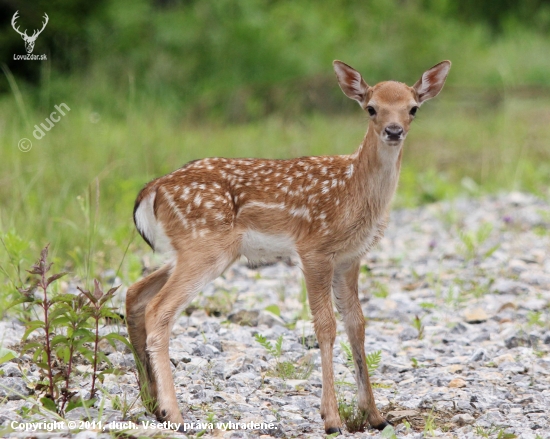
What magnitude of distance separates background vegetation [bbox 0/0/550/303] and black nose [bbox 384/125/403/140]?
100 inches

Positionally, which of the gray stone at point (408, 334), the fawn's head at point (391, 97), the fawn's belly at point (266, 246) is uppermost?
the fawn's head at point (391, 97)

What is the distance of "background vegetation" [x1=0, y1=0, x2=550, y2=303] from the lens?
877cm

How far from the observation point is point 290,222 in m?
5.09

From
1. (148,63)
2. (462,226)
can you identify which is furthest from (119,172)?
(148,63)

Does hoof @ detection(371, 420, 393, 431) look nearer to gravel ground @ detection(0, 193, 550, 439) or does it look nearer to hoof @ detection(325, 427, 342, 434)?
gravel ground @ detection(0, 193, 550, 439)

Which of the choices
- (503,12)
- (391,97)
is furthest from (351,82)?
(503,12)

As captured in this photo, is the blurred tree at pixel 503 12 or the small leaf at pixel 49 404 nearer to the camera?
the small leaf at pixel 49 404

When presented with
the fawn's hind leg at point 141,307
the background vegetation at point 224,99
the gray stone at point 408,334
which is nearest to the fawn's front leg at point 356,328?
the fawn's hind leg at point 141,307

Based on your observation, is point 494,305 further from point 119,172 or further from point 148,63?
point 148,63

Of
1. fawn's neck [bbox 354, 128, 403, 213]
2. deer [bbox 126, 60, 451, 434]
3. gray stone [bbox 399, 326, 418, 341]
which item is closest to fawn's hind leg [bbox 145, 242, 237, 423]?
deer [bbox 126, 60, 451, 434]

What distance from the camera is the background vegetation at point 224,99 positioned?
877 centimetres

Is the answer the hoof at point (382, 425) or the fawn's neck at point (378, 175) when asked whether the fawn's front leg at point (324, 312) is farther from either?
the fawn's neck at point (378, 175)

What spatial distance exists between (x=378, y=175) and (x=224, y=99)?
9.65 meters

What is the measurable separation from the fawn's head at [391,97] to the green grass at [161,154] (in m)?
1.94
